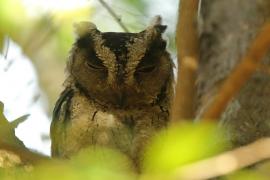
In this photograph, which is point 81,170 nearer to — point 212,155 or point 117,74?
point 212,155

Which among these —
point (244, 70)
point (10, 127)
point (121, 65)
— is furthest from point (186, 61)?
point (244, 70)

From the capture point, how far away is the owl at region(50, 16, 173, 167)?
2.67 m

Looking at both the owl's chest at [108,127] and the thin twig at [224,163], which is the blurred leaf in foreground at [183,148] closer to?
the thin twig at [224,163]

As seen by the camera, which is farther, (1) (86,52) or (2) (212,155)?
(1) (86,52)

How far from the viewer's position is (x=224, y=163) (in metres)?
0.99

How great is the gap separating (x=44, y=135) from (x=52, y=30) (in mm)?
515

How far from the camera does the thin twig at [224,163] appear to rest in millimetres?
956

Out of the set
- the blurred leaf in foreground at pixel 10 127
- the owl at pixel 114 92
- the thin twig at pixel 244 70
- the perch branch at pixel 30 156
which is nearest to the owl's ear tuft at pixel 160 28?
the owl at pixel 114 92

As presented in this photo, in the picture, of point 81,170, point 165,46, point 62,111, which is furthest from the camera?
point 165,46

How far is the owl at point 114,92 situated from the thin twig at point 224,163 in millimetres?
1563

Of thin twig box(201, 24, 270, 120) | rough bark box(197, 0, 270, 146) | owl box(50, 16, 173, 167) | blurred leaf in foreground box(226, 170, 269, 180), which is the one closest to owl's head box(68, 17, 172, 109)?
owl box(50, 16, 173, 167)

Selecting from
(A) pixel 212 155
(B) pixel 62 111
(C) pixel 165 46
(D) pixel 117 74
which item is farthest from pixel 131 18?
(A) pixel 212 155

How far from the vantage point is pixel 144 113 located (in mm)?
2809

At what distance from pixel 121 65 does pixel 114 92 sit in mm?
134
